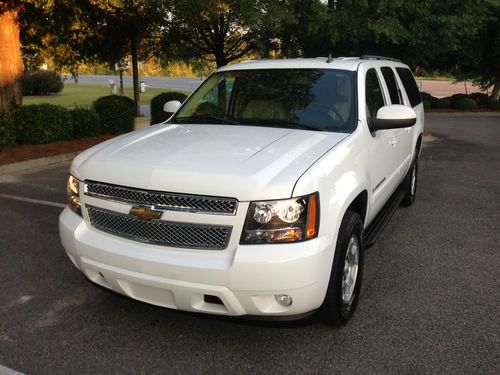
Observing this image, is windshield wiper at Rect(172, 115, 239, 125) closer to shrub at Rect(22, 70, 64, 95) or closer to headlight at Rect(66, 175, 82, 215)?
headlight at Rect(66, 175, 82, 215)

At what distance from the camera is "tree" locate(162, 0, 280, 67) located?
455 inches

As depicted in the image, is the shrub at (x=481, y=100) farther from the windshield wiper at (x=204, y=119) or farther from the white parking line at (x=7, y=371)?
the white parking line at (x=7, y=371)

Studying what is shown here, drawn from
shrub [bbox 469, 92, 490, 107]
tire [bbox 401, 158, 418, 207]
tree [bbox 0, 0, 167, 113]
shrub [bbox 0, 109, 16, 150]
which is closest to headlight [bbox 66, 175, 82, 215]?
tire [bbox 401, 158, 418, 207]

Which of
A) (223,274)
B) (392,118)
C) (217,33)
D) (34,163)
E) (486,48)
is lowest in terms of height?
(34,163)

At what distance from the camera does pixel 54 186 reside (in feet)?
24.7

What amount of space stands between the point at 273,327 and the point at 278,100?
6.68ft

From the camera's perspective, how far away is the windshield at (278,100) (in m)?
3.89

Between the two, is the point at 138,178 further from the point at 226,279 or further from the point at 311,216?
the point at 311,216

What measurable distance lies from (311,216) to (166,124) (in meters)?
2.01

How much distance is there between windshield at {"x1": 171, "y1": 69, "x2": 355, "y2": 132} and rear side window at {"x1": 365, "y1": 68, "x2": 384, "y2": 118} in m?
A: 0.23

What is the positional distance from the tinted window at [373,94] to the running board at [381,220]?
3.23ft

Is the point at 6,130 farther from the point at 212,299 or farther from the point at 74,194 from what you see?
the point at 212,299

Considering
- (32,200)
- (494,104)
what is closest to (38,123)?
(32,200)

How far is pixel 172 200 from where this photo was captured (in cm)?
279
